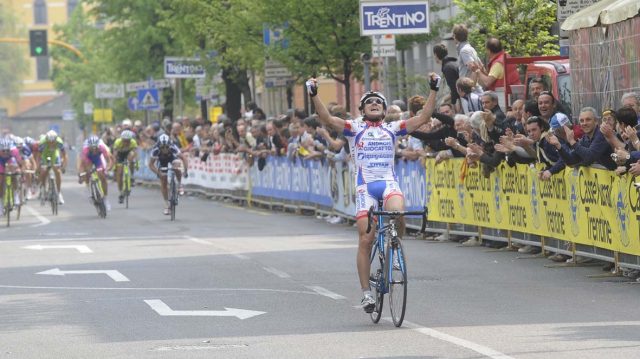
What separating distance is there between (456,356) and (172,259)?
35.0 ft

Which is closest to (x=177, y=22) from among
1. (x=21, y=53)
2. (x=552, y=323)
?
(x=552, y=323)

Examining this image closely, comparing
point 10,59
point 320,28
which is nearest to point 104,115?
point 320,28

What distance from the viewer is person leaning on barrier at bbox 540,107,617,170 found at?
17.3 metres

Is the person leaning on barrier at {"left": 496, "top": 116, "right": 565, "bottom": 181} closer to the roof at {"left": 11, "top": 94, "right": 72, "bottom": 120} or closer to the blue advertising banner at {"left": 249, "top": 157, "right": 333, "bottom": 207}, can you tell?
the blue advertising banner at {"left": 249, "top": 157, "right": 333, "bottom": 207}

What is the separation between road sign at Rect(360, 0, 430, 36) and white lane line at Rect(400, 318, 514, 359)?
1409cm

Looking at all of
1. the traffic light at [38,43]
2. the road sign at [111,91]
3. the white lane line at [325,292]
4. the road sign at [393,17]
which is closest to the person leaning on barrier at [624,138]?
the white lane line at [325,292]

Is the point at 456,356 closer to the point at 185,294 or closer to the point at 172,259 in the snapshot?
the point at 185,294

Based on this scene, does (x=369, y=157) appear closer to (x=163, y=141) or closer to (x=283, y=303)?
(x=283, y=303)

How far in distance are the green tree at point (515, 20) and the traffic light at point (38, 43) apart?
1287 inches

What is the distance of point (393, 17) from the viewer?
27359mm

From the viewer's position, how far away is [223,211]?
3544cm

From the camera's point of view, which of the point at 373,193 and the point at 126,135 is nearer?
the point at 373,193

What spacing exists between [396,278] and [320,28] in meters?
23.6

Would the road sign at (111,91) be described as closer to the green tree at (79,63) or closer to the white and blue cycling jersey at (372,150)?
the green tree at (79,63)
